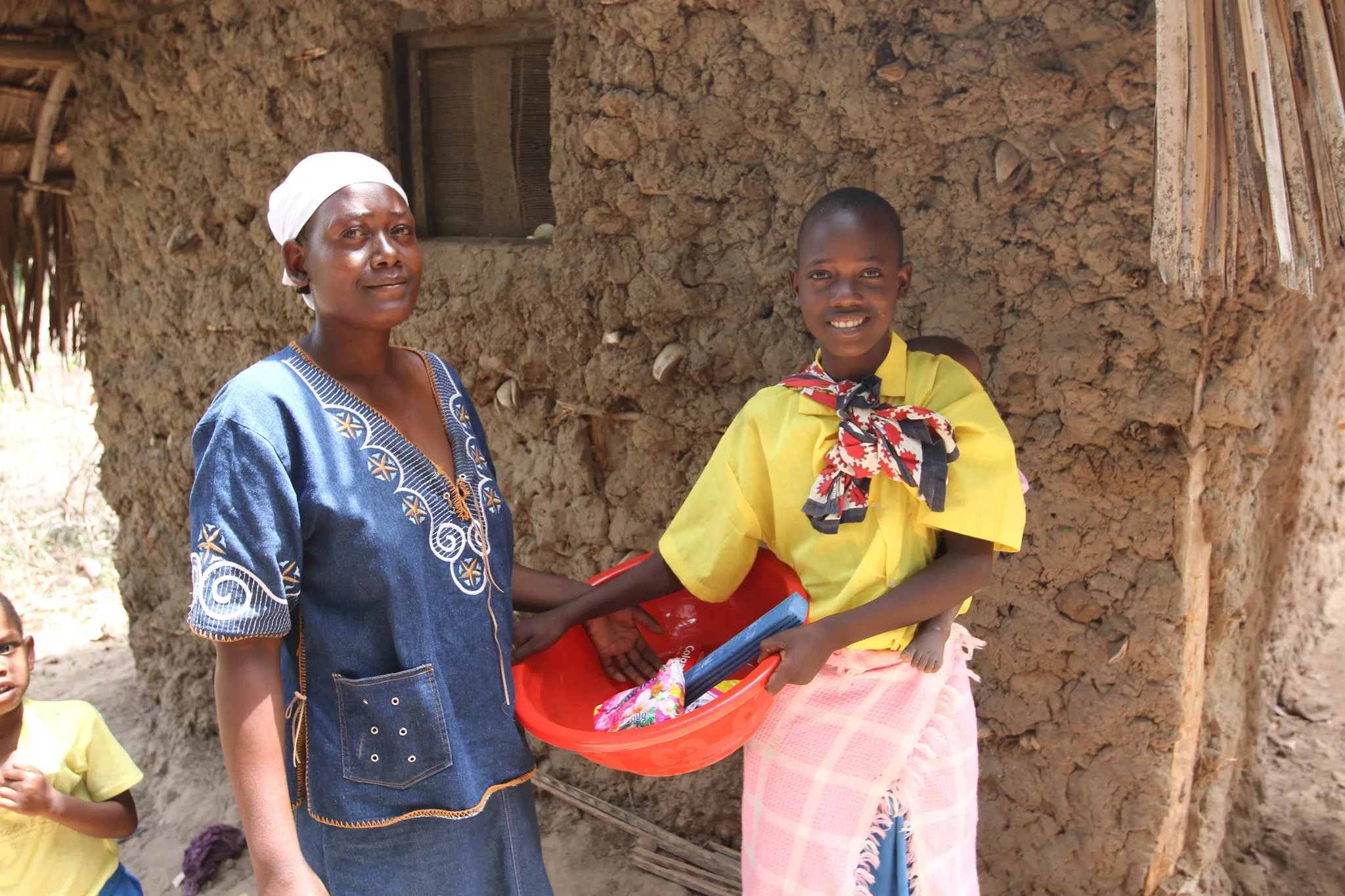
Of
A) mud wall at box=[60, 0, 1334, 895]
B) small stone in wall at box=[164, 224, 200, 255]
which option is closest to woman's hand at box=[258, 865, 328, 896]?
mud wall at box=[60, 0, 1334, 895]

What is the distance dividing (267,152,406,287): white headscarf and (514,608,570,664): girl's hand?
695 millimetres

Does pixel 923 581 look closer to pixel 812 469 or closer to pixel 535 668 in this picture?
pixel 812 469

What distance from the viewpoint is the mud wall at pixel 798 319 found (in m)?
2.18

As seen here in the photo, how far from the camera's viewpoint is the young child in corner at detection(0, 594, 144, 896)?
7.16 ft

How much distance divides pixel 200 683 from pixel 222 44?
227 cm

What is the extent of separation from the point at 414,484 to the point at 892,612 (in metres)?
0.74

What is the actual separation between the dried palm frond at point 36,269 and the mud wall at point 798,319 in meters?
0.93

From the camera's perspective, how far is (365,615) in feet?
5.05

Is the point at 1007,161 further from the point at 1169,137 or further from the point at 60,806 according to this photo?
the point at 60,806

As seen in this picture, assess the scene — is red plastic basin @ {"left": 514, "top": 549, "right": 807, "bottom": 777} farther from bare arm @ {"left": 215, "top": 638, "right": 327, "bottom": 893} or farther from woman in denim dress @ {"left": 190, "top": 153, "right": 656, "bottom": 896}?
bare arm @ {"left": 215, "top": 638, "right": 327, "bottom": 893}

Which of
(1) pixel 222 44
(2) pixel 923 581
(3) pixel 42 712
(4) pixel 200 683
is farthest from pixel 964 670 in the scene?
(4) pixel 200 683

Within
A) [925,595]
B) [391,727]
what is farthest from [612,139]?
[391,727]

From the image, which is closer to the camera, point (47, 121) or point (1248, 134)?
point (1248, 134)

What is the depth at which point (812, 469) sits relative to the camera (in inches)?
69.0
